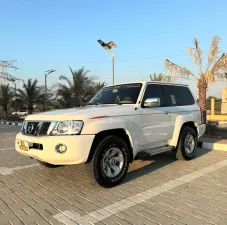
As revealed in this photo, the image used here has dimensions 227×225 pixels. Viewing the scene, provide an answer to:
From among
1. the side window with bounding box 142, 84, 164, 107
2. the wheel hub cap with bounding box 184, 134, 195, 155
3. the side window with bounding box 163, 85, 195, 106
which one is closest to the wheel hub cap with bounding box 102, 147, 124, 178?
the side window with bounding box 142, 84, 164, 107

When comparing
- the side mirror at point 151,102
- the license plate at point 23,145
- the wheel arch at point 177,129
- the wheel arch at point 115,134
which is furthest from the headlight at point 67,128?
the wheel arch at point 177,129

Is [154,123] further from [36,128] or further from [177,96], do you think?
[36,128]

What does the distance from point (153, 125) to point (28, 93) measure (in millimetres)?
28332

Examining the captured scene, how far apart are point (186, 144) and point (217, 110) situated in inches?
765

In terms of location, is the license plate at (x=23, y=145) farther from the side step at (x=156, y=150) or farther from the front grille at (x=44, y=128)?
the side step at (x=156, y=150)

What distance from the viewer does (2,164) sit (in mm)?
7004

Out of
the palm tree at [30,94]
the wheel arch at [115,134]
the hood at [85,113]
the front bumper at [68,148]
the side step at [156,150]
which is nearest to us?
the front bumper at [68,148]

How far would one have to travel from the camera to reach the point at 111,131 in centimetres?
501

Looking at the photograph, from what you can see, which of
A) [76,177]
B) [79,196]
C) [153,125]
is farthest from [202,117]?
[79,196]

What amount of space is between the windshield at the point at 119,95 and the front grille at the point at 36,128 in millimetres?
1625

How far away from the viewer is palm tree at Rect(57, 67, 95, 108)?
87.8ft

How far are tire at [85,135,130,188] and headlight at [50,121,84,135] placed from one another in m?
0.46

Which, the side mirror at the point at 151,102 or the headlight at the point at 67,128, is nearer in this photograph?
the headlight at the point at 67,128

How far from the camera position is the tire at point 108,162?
15.3 feet
